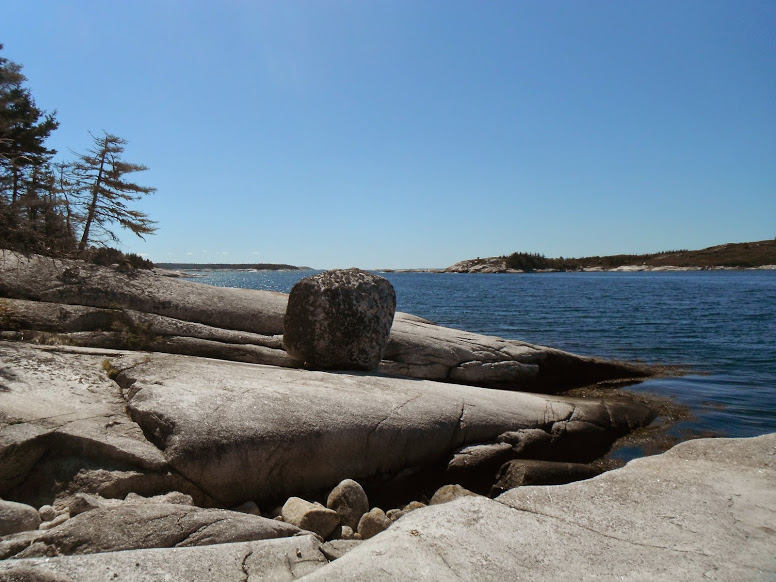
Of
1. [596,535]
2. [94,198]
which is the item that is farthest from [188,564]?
[94,198]

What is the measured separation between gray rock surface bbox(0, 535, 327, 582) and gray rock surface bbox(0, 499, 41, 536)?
1538 mm

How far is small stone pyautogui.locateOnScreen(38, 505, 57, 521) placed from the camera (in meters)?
6.37

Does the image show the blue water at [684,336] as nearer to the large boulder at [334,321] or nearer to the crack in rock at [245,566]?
the large boulder at [334,321]

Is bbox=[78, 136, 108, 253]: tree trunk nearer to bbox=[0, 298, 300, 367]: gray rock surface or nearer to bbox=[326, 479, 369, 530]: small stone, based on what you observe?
bbox=[0, 298, 300, 367]: gray rock surface

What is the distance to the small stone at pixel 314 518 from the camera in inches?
280

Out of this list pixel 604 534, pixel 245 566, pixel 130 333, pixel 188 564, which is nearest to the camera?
pixel 188 564

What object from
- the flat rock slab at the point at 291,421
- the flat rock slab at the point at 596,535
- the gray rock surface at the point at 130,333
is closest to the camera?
the flat rock slab at the point at 596,535

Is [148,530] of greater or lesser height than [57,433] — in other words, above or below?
below

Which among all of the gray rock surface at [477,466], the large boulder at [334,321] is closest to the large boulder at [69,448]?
the gray rock surface at [477,466]

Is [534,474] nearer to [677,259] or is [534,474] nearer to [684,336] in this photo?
[684,336]

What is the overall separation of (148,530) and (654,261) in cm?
17703

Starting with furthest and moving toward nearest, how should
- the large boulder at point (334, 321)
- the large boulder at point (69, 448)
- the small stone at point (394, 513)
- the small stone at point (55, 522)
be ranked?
the large boulder at point (334, 321) < the small stone at point (394, 513) < the large boulder at point (69, 448) < the small stone at point (55, 522)

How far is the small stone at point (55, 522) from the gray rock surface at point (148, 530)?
775 mm

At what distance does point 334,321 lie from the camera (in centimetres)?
1327
